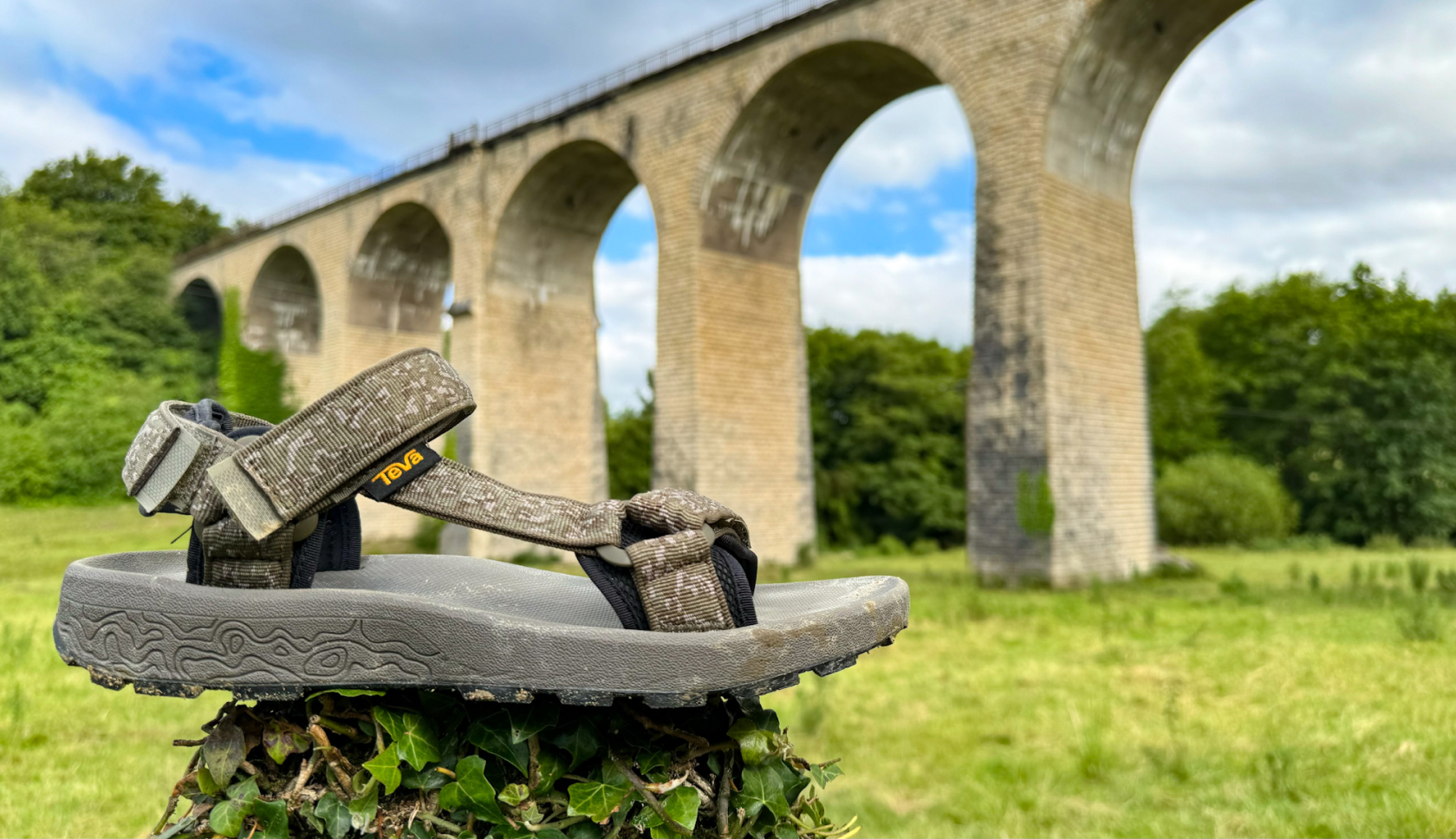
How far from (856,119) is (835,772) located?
15.2m

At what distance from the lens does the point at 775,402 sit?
1622 cm

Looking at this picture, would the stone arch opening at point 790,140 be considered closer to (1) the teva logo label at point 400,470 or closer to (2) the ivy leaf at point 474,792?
(1) the teva logo label at point 400,470

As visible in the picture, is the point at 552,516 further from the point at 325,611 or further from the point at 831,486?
the point at 831,486

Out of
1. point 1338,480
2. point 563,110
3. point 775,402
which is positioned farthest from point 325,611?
point 1338,480

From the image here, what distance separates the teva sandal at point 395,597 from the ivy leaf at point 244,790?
199 millimetres

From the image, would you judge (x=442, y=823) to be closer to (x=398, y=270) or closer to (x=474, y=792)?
(x=474, y=792)

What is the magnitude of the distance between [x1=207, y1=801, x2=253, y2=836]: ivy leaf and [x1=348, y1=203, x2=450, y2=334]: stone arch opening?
22.2 metres

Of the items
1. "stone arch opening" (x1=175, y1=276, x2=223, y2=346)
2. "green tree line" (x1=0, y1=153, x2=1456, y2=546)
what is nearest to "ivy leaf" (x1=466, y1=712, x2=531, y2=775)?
"green tree line" (x1=0, y1=153, x2=1456, y2=546)

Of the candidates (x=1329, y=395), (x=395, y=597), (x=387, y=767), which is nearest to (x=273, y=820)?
(x=387, y=767)

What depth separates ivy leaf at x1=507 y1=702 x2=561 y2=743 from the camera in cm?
150

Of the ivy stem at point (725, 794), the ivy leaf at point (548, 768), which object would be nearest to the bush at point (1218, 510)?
the ivy stem at point (725, 794)

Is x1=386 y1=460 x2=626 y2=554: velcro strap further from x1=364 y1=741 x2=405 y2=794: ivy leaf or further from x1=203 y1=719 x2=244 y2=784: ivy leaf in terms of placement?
x1=203 y1=719 x2=244 y2=784: ivy leaf

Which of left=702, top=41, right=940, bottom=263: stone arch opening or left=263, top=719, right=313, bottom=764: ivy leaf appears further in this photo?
left=702, top=41, right=940, bottom=263: stone arch opening

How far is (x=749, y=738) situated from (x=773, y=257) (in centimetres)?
1519
